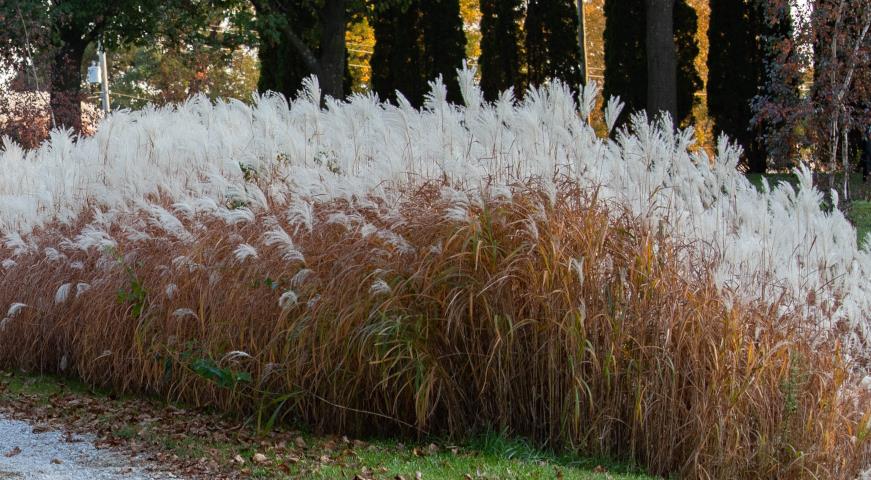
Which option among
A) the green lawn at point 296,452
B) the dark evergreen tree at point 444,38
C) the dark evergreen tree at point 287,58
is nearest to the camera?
the green lawn at point 296,452

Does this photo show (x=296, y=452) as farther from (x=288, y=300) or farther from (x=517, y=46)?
(x=517, y=46)

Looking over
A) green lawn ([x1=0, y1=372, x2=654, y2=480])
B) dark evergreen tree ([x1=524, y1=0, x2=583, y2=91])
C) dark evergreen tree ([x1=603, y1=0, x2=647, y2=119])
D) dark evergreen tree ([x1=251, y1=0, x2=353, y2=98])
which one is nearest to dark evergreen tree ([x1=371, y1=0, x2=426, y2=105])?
dark evergreen tree ([x1=251, y1=0, x2=353, y2=98])

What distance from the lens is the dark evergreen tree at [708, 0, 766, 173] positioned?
15805mm

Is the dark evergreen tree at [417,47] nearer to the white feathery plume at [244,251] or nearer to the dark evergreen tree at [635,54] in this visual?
the dark evergreen tree at [635,54]

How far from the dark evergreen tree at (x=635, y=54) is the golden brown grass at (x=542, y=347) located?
12.0 meters

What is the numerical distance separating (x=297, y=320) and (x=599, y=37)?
1111 inches

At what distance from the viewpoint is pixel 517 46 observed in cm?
1850

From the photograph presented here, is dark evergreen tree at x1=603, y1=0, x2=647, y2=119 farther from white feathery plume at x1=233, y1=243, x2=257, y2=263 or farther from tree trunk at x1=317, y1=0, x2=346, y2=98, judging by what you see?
white feathery plume at x1=233, y1=243, x2=257, y2=263

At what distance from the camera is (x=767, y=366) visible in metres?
4.64

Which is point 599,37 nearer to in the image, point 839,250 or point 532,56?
point 532,56

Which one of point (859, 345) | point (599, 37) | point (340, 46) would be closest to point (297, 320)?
point (859, 345)

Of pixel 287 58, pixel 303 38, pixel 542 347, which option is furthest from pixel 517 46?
pixel 542 347

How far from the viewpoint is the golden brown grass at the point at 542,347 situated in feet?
15.1

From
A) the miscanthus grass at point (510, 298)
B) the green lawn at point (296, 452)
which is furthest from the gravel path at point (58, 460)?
the miscanthus grass at point (510, 298)
